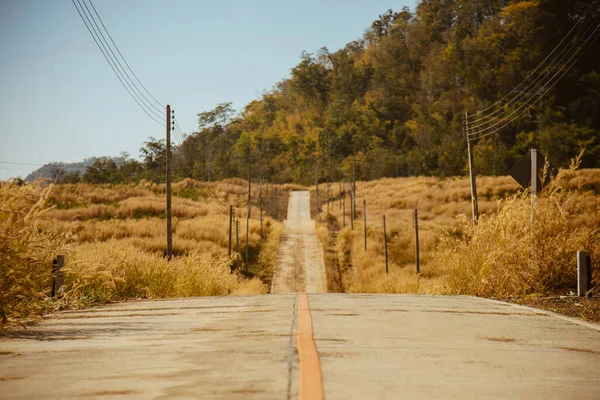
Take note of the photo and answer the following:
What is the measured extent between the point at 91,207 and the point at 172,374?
53.2 m

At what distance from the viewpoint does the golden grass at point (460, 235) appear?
39.8 ft

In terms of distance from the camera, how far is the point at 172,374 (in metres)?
4.46

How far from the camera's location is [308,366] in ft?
14.8

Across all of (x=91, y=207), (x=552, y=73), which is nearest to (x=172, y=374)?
(x=91, y=207)

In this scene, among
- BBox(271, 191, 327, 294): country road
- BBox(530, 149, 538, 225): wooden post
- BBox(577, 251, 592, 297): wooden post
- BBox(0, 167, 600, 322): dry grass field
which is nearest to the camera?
BBox(0, 167, 600, 322): dry grass field

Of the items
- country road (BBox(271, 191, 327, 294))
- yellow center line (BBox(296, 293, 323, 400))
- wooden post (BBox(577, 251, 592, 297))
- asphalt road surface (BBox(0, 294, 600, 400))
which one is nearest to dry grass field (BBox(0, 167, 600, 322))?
wooden post (BBox(577, 251, 592, 297))

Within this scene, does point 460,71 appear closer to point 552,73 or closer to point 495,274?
point 552,73

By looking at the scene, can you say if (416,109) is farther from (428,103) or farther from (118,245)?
(118,245)

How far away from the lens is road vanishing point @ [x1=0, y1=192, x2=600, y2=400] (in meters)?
4.04

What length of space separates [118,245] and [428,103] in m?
118

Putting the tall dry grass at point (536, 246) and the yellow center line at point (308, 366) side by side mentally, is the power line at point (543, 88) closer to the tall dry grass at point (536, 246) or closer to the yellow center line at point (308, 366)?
the tall dry grass at point (536, 246)

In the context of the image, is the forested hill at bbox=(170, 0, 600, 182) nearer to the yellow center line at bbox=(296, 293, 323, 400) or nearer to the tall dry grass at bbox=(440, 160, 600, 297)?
the tall dry grass at bbox=(440, 160, 600, 297)

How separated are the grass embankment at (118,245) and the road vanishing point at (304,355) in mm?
845

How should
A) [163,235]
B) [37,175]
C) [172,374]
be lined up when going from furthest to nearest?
1. [163,235]
2. [37,175]
3. [172,374]
